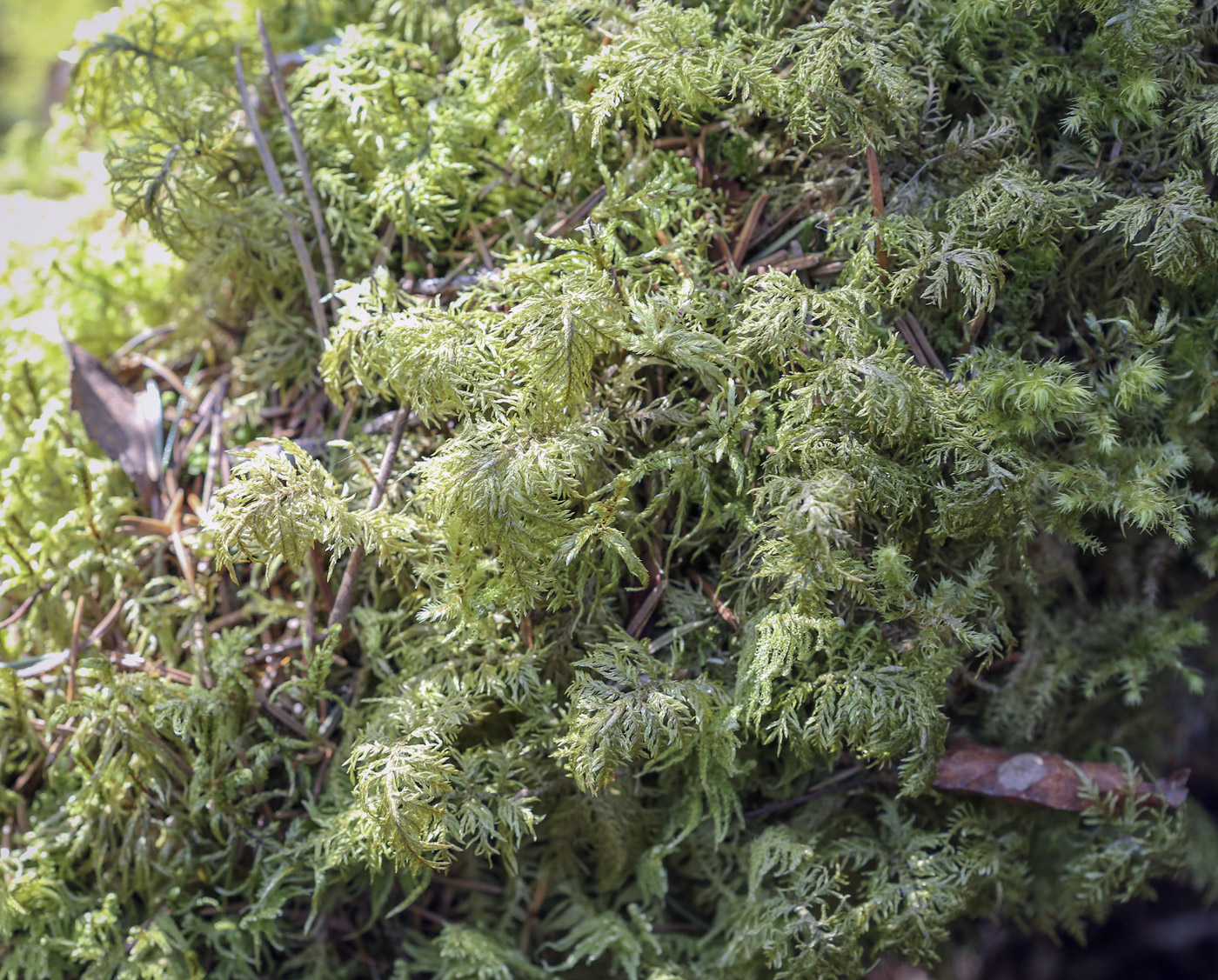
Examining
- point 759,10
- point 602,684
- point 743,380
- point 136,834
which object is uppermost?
point 759,10

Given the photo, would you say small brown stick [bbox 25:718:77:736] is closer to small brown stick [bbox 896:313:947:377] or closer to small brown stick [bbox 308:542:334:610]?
small brown stick [bbox 308:542:334:610]

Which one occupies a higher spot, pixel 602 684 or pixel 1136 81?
pixel 1136 81

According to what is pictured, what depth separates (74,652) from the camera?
1.43 m

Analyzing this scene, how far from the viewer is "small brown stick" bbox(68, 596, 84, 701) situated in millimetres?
1415

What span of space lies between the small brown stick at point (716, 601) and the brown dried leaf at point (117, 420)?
3.28 feet

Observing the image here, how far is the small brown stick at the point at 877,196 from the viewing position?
3.95ft

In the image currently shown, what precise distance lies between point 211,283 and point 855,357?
1141 millimetres

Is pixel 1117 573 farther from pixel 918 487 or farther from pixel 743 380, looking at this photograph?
pixel 743 380

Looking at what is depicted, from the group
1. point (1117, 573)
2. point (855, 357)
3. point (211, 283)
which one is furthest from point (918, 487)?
point (211, 283)

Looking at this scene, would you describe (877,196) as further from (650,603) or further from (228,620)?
(228,620)

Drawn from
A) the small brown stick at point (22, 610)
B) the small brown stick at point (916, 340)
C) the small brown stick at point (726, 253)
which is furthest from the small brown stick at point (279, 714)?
the small brown stick at point (916, 340)

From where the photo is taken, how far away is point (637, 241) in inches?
52.9

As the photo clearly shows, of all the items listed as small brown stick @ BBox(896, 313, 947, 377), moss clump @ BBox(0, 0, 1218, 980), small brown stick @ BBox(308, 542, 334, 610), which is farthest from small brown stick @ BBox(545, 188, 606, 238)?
small brown stick @ BBox(308, 542, 334, 610)

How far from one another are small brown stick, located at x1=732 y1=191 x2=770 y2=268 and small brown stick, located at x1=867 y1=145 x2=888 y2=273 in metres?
0.18
